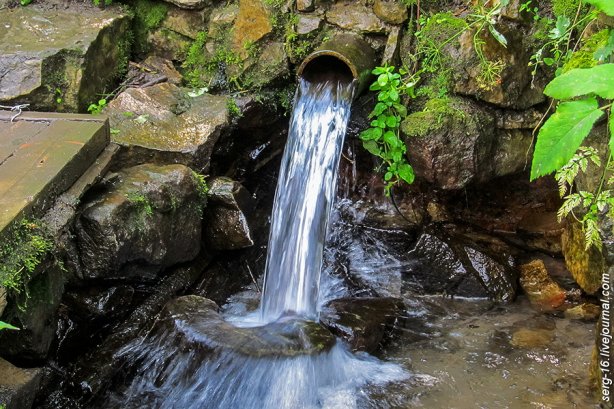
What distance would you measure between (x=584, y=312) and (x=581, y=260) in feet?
1.56

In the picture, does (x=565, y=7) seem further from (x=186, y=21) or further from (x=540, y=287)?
(x=186, y=21)

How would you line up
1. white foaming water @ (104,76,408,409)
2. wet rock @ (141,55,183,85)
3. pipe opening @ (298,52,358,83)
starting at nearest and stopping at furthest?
white foaming water @ (104,76,408,409), pipe opening @ (298,52,358,83), wet rock @ (141,55,183,85)

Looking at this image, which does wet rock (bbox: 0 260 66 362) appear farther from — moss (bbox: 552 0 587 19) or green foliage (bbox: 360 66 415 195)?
moss (bbox: 552 0 587 19)

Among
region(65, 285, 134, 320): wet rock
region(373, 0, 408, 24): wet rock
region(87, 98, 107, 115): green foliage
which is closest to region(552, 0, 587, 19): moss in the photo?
region(373, 0, 408, 24): wet rock

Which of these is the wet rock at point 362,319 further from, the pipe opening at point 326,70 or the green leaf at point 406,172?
the pipe opening at point 326,70

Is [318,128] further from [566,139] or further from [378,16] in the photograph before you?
[566,139]

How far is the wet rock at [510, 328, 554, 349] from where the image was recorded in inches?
168

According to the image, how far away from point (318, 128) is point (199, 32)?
1662mm

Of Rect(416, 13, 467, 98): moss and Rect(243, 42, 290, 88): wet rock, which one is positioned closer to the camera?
Rect(416, 13, 467, 98): moss

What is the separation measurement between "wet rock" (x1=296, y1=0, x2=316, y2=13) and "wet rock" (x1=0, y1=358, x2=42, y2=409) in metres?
3.79

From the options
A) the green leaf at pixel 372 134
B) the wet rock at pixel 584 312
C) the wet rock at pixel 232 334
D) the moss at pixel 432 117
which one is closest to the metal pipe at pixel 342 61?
the green leaf at pixel 372 134

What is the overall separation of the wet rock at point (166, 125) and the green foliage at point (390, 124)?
126cm

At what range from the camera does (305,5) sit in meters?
5.29

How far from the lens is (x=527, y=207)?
523 cm
